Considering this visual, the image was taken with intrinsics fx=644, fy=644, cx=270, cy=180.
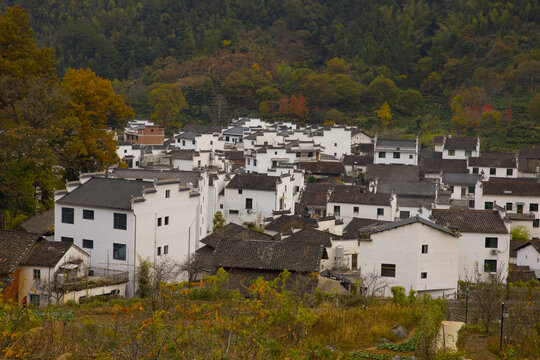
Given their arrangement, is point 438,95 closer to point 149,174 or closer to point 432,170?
point 432,170

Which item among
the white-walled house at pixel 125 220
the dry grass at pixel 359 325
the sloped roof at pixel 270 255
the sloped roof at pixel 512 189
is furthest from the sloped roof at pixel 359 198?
the dry grass at pixel 359 325

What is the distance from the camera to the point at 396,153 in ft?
128

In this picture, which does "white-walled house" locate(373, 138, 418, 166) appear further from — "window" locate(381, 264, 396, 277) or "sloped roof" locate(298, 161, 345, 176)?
"window" locate(381, 264, 396, 277)

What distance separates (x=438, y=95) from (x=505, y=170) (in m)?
25.5

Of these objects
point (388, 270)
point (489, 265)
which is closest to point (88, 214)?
point (388, 270)

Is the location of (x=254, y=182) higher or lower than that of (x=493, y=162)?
lower

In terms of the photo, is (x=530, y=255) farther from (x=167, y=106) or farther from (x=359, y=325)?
(x=167, y=106)

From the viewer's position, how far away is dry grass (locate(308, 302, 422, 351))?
8.34 meters

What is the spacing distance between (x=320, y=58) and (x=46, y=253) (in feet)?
199

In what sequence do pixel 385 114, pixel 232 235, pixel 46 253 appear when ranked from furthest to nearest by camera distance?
pixel 385 114 < pixel 232 235 < pixel 46 253

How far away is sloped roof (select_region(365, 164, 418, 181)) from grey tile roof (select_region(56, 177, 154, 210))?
59.8ft

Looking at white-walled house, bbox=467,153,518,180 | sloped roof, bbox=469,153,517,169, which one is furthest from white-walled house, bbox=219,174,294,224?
sloped roof, bbox=469,153,517,169

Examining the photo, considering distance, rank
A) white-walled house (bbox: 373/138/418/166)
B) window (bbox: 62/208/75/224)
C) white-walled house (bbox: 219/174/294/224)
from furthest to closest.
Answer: white-walled house (bbox: 373/138/418/166) < white-walled house (bbox: 219/174/294/224) < window (bbox: 62/208/75/224)

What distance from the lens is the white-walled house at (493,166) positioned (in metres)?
35.6
